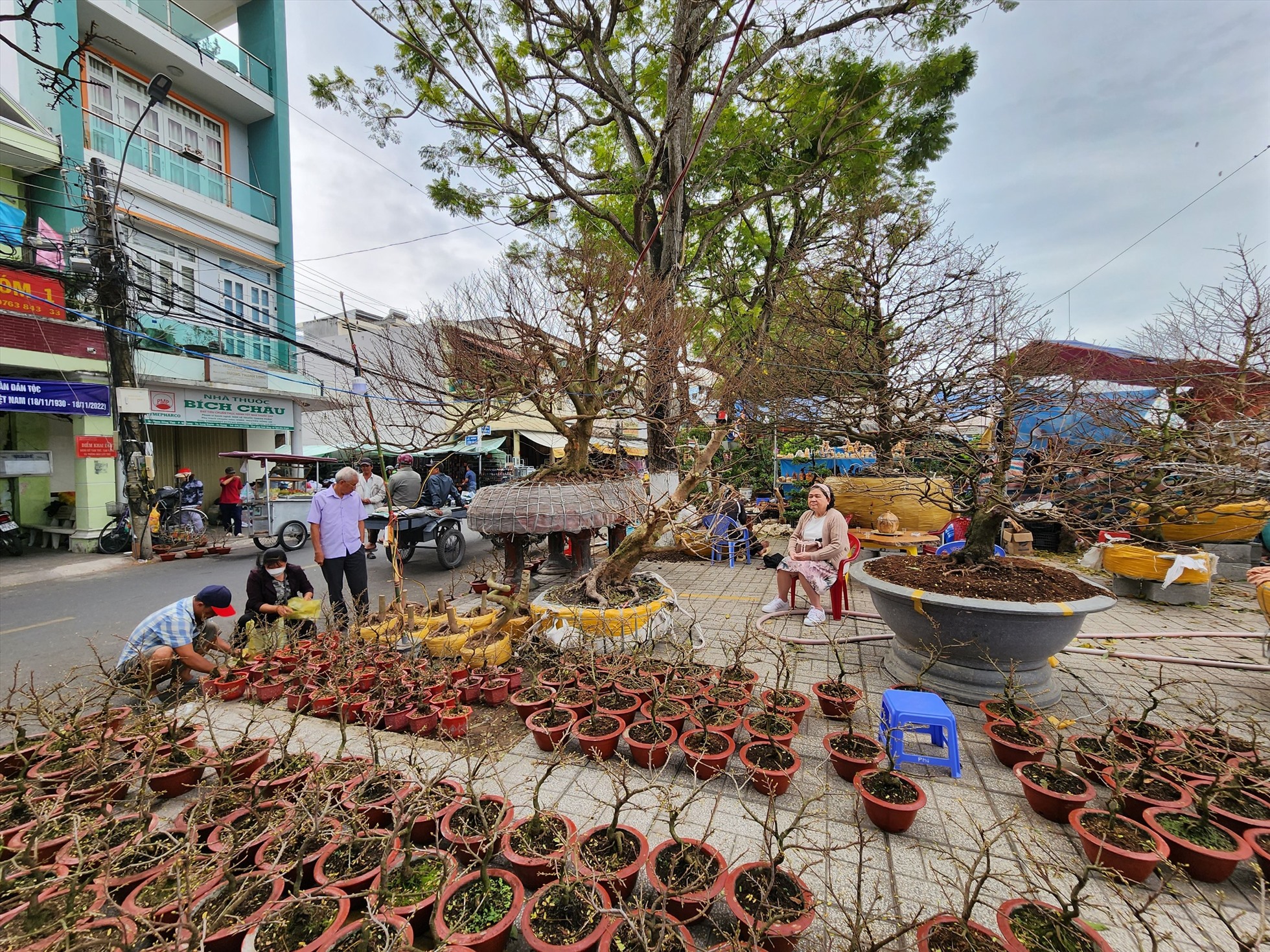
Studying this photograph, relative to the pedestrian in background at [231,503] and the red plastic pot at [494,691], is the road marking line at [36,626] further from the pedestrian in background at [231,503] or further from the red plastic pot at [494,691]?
the pedestrian in background at [231,503]

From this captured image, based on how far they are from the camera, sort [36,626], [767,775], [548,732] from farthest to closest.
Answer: [36,626] → [548,732] → [767,775]

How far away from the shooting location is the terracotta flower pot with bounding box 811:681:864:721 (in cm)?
329

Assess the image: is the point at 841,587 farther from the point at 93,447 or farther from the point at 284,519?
the point at 93,447

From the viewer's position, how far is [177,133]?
13.4m

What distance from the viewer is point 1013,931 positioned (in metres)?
1.67

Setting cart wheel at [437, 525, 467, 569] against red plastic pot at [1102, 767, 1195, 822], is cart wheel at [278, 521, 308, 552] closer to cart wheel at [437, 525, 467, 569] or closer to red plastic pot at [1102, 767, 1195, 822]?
cart wheel at [437, 525, 467, 569]

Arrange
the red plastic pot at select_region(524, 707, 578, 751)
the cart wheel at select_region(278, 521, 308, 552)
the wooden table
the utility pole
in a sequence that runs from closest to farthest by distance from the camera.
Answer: the red plastic pot at select_region(524, 707, 578, 751) < the wooden table < the utility pole < the cart wheel at select_region(278, 521, 308, 552)

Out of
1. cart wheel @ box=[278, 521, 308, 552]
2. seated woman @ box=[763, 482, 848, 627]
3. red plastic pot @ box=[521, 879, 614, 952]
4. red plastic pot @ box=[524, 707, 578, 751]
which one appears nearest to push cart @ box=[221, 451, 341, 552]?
cart wheel @ box=[278, 521, 308, 552]

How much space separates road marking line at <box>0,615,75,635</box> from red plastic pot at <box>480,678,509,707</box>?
228 inches

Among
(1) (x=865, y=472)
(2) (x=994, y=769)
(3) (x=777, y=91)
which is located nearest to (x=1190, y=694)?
(2) (x=994, y=769)

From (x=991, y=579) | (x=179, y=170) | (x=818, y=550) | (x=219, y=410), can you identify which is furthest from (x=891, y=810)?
(x=179, y=170)

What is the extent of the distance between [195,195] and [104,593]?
11115 millimetres

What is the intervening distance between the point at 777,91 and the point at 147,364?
14.7 m

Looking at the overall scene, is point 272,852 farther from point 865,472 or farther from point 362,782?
point 865,472
